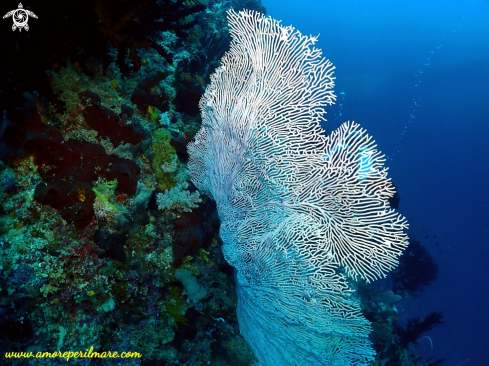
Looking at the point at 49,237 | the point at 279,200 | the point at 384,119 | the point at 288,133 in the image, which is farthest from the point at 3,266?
the point at 384,119

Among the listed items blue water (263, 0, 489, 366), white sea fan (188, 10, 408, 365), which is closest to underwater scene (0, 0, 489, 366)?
white sea fan (188, 10, 408, 365)

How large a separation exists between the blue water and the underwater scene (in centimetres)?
1307

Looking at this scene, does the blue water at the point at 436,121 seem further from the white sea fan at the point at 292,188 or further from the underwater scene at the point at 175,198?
the underwater scene at the point at 175,198

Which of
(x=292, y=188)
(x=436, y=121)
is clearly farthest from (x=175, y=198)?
(x=436, y=121)

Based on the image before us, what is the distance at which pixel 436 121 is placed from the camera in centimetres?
6109

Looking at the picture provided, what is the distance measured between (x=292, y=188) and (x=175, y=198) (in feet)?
4.79

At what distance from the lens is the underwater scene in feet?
7.84

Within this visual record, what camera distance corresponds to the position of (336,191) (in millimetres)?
3088

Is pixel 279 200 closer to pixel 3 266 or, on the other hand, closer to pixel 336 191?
pixel 336 191

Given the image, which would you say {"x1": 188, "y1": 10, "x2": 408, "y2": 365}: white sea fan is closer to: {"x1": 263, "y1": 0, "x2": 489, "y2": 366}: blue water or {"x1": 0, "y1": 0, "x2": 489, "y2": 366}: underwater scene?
{"x1": 0, "y1": 0, "x2": 489, "y2": 366}: underwater scene

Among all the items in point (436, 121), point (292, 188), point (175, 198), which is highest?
point (436, 121)

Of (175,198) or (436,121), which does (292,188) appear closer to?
(175,198)

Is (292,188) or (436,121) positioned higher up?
(436,121)

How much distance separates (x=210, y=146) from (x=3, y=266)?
2470mm
